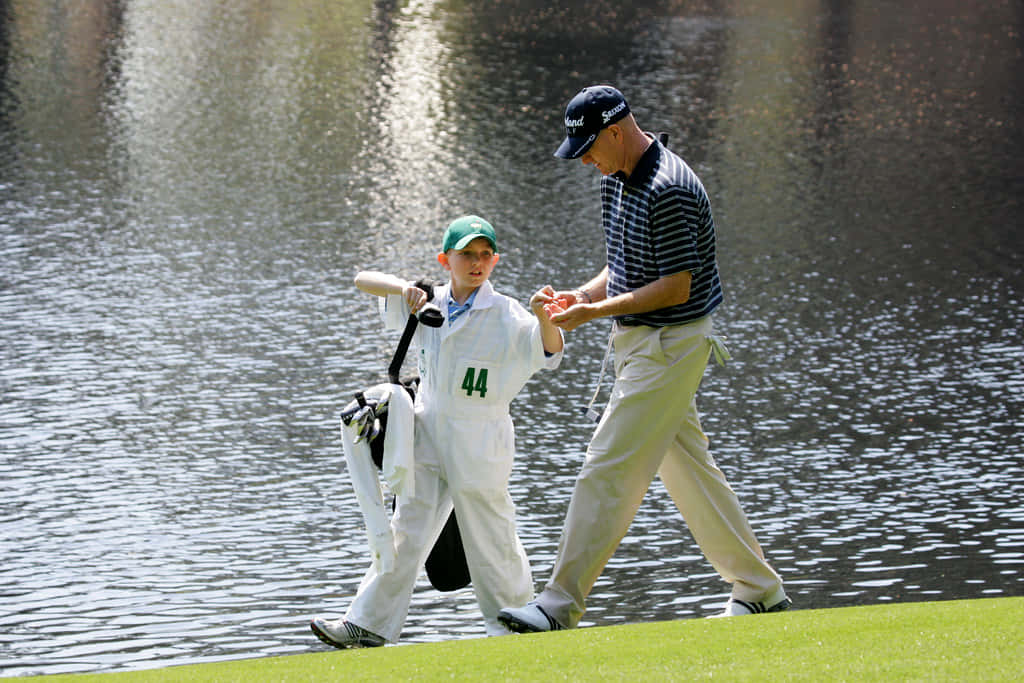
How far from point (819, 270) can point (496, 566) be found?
889cm

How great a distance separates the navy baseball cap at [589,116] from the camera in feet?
18.1

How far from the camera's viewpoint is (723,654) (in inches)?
188

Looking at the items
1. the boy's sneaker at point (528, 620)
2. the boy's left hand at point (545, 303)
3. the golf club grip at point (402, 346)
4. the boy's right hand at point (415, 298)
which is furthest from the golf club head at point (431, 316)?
the boy's sneaker at point (528, 620)

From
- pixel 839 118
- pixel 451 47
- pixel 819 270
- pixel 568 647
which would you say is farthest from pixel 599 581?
pixel 451 47

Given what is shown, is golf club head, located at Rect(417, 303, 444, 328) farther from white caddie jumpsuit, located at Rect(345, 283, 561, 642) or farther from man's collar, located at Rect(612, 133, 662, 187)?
man's collar, located at Rect(612, 133, 662, 187)

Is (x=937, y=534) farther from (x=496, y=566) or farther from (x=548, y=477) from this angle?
(x=496, y=566)

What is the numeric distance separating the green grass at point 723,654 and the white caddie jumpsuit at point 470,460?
56cm

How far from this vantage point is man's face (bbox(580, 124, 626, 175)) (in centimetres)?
557

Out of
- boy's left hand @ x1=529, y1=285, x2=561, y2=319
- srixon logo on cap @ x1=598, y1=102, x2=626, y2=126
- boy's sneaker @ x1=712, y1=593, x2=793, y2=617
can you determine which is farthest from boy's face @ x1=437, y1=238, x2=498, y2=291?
boy's sneaker @ x1=712, y1=593, x2=793, y2=617

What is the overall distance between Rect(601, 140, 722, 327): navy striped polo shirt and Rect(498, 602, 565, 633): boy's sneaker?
117 cm

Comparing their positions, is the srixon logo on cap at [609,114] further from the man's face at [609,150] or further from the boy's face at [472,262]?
the boy's face at [472,262]

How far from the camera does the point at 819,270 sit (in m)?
14.0

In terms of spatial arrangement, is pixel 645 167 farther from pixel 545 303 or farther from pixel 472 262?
pixel 472 262

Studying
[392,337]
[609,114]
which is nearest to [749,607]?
[609,114]
